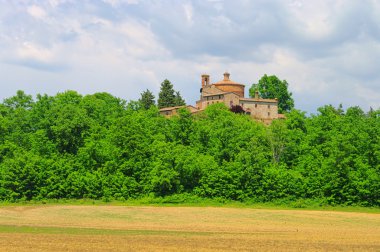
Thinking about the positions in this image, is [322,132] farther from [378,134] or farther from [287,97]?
[287,97]

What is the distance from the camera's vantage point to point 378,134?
78.1 metres

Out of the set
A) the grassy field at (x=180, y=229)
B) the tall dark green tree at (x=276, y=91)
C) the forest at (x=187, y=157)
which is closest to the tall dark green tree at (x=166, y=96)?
the tall dark green tree at (x=276, y=91)

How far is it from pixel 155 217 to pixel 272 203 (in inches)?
909

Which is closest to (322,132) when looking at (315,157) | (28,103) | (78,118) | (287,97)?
(315,157)

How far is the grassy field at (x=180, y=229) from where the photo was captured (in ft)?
110

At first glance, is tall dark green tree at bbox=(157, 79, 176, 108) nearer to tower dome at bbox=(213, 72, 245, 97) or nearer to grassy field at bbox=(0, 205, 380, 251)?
tower dome at bbox=(213, 72, 245, 97)

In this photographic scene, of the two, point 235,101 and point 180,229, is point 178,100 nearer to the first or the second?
point 235,101

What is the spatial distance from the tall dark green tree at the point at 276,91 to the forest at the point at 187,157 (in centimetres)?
7088

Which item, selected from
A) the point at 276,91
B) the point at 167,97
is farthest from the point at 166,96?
the point at 276,91

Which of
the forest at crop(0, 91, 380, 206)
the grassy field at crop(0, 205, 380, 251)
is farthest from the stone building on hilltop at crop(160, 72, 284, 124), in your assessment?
the grassy field at crop(0, 205, 380, 251)

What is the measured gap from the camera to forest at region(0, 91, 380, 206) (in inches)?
2943

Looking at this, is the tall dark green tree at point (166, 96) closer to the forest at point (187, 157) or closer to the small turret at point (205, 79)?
the small turret at point (205, 79)

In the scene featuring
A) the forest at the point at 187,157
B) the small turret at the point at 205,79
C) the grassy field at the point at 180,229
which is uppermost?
the small turret at the point at 205,79

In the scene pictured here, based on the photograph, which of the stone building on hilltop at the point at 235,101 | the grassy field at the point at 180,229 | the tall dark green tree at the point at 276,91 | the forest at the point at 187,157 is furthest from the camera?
the tall dark green tree at the point at 276,91
